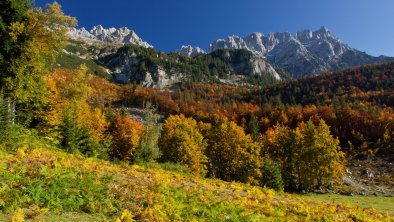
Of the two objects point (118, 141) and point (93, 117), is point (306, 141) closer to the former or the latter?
point (118, 141)

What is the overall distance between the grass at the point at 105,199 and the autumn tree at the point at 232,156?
4363 cm

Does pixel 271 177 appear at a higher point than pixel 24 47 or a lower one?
lower

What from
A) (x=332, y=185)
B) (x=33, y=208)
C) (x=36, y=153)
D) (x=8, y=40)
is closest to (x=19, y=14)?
(x=8, y=40)

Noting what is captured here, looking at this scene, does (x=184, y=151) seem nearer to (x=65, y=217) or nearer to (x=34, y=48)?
(x=34, y=48)

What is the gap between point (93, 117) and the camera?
277 feet

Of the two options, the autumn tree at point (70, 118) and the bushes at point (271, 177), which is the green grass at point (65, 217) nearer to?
the autumn tree at point (70, 118)

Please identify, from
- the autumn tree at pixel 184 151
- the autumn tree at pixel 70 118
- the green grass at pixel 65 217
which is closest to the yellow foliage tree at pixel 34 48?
the autumn tree at pixel 70 118

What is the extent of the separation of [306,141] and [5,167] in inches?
2371

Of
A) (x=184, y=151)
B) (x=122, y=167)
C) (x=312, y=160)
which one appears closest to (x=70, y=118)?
(x=122, y=167)

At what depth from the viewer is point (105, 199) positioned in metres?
13.9

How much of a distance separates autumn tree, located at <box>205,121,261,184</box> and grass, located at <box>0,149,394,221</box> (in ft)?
143

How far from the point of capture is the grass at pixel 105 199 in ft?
40.5

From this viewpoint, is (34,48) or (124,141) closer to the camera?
(34,48)

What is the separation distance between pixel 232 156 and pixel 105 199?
53.7 metres
